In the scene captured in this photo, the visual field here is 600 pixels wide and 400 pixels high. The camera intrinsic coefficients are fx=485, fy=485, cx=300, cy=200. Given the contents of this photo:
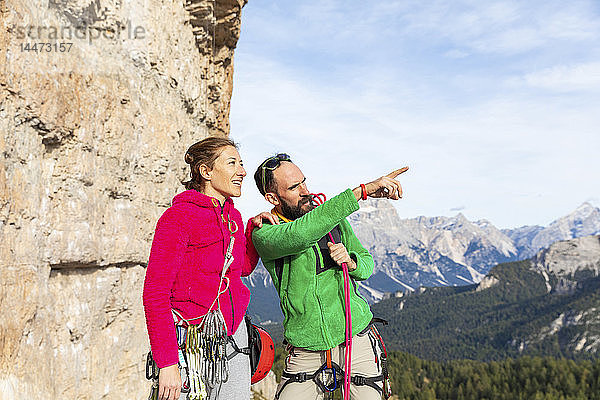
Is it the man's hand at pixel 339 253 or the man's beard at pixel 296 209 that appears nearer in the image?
the man's hand at pixel 339 253

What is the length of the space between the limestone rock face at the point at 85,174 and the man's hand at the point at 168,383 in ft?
7.17

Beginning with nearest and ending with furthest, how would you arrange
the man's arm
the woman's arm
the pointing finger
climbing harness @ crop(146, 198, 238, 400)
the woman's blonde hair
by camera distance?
climbing harness @ crop(146, 198, 238, 400) < the woman's blonde hair < the man's arm < the pointing finger < the woman's arm

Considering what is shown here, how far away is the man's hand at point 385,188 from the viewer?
11.4 ft

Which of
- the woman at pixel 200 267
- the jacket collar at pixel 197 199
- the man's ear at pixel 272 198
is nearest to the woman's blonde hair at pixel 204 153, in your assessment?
the woman at pixel 200 267

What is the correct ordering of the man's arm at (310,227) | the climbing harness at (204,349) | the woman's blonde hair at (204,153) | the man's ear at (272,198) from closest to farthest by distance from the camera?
the climbing harness at (204,349), the woman's blonde hair at (204,153), the man's arm at (310,227), the man's ear at (272,198)

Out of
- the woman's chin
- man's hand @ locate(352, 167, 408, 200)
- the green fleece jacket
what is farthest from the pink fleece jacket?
man's hand @ locate(352, 167, 408, 200)

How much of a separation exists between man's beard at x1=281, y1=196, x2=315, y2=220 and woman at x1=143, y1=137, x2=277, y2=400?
1.72 ft

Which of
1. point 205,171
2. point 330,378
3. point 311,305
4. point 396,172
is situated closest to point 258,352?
point 311,305

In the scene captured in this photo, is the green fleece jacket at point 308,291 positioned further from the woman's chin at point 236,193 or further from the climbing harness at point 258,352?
the woman's chin at point 236,193

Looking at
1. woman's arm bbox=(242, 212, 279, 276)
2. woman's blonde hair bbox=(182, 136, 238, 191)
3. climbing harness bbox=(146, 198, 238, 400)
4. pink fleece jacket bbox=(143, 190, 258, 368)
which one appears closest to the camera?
pink fleece jacket bbox=(143, 190, 258, 368)

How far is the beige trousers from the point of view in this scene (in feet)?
12.7

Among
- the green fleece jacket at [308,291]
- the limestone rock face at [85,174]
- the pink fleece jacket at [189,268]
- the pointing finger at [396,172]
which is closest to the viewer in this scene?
the pink fleece jacket at [189,268]

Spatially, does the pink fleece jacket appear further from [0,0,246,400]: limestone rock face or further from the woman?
[0,0,246,400]: limestone rock face

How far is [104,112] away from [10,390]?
3.30m
